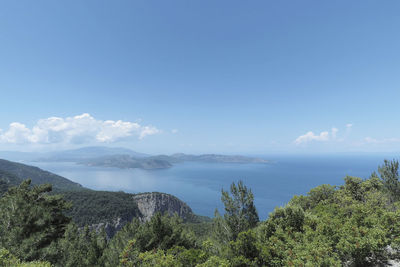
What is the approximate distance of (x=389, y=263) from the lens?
10461mm

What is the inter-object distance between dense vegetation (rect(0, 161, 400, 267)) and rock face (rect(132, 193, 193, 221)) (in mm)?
109012

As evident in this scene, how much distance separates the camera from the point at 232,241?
36.0 ft

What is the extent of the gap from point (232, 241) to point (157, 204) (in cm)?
12520

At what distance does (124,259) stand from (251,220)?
1125cm

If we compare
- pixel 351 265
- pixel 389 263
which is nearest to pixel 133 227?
pixel 351 265

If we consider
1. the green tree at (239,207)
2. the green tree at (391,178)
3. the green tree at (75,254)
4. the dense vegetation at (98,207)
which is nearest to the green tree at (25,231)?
the green tree at (75,254)

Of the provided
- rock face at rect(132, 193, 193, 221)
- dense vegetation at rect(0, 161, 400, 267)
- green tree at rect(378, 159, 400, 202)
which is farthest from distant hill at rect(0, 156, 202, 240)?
green tree at rect(378, 159, 400, 202)

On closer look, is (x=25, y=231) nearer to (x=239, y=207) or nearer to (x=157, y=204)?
(x=239, y=207)

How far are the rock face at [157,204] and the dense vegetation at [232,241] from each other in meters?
109

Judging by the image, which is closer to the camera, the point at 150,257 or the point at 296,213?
the point at 150,257

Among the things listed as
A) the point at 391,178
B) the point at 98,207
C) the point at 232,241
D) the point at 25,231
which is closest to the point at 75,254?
the point at 25,231

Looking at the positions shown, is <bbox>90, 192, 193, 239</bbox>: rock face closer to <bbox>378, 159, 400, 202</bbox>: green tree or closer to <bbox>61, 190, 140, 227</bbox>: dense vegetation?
<bbox>61, 190, 140, 227</bbox>: dense vegetation

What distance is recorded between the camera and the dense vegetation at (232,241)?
9.95m

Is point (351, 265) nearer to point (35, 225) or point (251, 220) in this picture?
point (251, 220)
